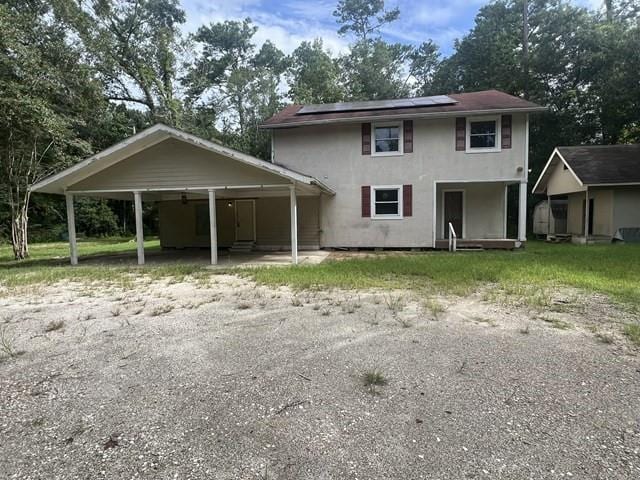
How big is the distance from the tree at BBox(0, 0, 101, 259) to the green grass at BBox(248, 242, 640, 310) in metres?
8.57

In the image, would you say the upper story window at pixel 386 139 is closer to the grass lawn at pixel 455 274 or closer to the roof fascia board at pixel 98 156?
the grass lawn at pixel 455 274

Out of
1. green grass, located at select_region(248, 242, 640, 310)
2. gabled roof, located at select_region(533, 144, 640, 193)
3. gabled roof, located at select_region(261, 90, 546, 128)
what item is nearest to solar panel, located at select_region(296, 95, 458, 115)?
gabled roof, located at select_region(261, 90, 546, 128)

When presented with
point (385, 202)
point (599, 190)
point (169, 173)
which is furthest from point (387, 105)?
point (599, 190)

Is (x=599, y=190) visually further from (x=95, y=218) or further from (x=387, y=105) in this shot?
(x=95, y=218)

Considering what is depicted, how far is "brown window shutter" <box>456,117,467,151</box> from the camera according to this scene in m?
12.0

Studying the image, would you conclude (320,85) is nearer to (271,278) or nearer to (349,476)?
(271,278)

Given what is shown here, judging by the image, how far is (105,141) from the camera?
2298 centimetres

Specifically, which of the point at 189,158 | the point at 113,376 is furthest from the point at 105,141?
the point at 113,376

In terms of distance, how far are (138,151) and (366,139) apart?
24.0 feet

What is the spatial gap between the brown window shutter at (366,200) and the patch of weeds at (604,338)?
9253mm

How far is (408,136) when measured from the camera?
12344 mm

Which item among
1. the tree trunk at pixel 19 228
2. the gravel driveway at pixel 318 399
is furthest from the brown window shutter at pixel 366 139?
the tree trunk at pixel 19 228

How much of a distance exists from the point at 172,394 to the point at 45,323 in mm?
3007

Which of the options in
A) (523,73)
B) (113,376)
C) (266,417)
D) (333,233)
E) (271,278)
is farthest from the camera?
(523,73)
